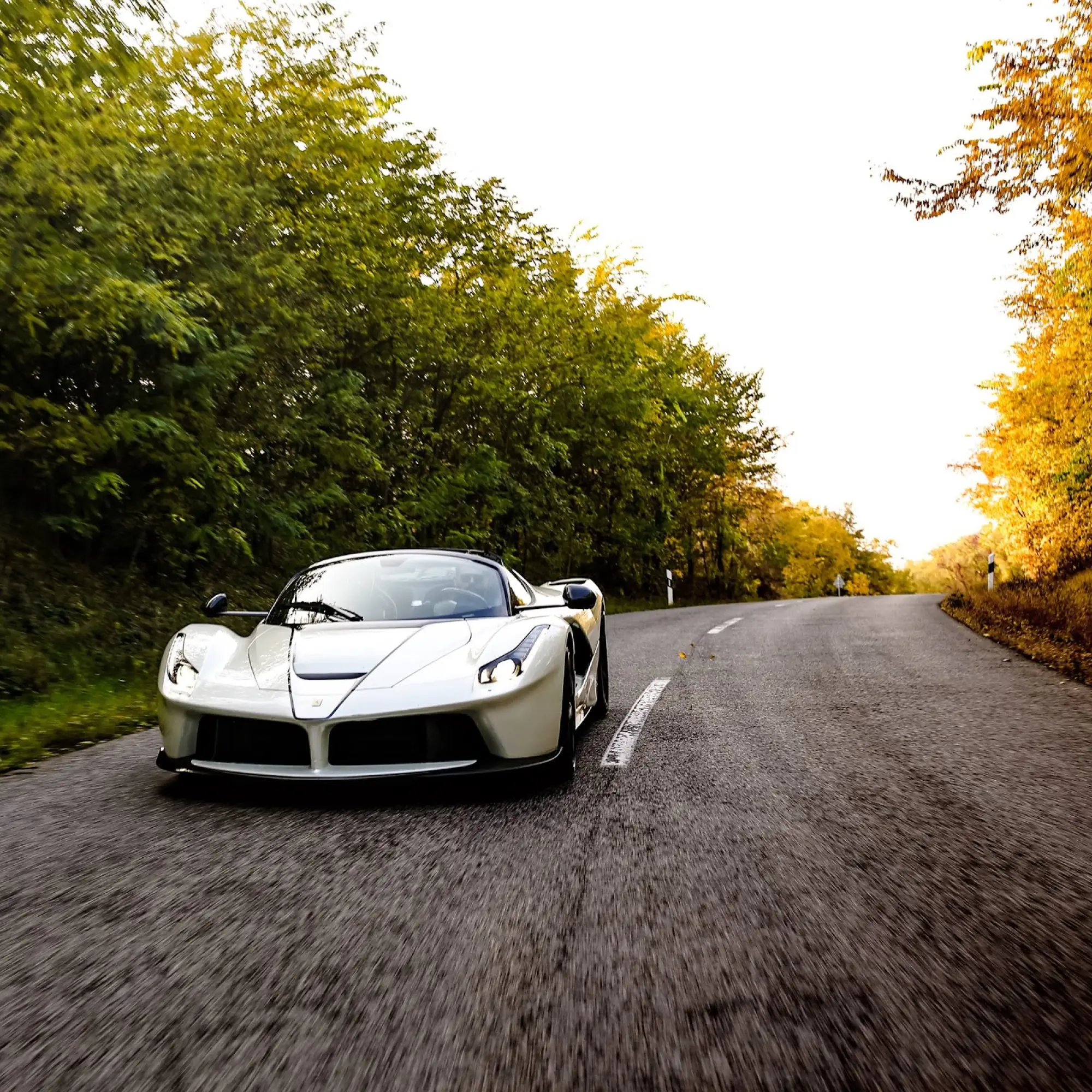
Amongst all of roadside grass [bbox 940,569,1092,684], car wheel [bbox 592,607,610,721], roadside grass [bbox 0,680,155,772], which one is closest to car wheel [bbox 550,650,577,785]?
car wheel [bbox 592,607,610,721]

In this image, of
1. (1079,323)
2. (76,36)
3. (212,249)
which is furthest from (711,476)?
(76,36)

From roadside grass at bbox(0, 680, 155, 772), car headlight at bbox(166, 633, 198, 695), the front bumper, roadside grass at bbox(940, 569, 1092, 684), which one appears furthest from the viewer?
roadside grass at bbox(940, 569, 1092, 684)

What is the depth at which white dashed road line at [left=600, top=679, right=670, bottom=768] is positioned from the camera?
5035 mm

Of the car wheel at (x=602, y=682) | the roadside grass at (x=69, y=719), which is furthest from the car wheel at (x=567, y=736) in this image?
the roadside grass at (x=69, y=719)

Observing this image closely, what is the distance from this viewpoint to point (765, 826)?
3674 mm

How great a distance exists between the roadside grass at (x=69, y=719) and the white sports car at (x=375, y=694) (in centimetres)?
167

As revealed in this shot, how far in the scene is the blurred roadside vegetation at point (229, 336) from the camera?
310 inches

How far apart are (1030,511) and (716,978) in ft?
91.0

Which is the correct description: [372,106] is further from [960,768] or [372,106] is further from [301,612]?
[960,768]

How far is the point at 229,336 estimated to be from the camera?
1030 cm

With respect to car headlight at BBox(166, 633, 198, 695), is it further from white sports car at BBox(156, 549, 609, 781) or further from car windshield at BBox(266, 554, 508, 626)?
car windshield at BBox(266, 554, 508, 626)

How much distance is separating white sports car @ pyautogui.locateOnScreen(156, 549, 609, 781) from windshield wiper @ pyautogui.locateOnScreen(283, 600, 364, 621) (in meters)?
0.01

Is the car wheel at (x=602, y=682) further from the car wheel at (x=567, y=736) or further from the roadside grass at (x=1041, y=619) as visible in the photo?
the roadside grass at (x=1041, y=619)

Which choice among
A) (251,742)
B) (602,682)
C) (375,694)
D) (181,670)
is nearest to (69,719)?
(181,670)
